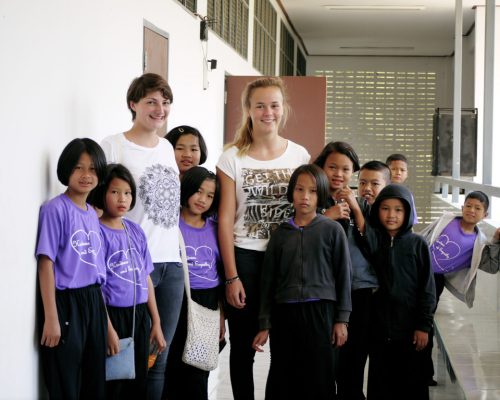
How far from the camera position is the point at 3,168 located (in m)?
2.54

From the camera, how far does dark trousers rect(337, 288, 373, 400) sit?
3.58 metres

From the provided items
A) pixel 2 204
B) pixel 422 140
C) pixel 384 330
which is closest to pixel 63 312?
pixel 2 204

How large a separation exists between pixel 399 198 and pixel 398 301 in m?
0.48

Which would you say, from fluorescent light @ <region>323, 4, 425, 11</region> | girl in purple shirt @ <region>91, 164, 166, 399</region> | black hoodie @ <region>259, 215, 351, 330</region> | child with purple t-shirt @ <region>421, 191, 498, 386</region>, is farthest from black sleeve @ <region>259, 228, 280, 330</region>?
fluorescent light @ <region>323, 4, 425, 11</region>

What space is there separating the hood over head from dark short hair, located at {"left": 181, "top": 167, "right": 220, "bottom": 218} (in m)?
0.86

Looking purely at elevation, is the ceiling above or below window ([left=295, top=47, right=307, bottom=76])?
above

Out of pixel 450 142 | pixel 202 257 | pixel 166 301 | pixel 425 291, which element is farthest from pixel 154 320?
pixel 450 142

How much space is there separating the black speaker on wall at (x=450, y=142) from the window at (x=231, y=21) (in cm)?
468

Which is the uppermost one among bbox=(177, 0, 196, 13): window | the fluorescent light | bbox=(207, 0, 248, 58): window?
the fluorescent light

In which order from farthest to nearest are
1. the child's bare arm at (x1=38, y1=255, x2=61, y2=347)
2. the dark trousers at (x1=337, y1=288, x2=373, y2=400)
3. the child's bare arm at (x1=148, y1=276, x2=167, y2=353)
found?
A: the dark trousers at (x1=337, y1=288, x2=373, y2=400) < the child's bare arm at (x1=148, y1=276, x2=167, y2=353) < the child's bare arm at (x1=38, y1=255, x2=61, y2=347)

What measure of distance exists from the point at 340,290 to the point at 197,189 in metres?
0.72

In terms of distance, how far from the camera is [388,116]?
18.3 metres

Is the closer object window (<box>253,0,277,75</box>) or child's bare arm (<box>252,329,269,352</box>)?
child's bare arm (<box>252,329,269,352</box>)

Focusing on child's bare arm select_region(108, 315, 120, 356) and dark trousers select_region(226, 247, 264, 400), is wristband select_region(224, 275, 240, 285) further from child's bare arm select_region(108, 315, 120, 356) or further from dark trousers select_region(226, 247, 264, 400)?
child's bare arm select_region(108, 315, 120, 356)
